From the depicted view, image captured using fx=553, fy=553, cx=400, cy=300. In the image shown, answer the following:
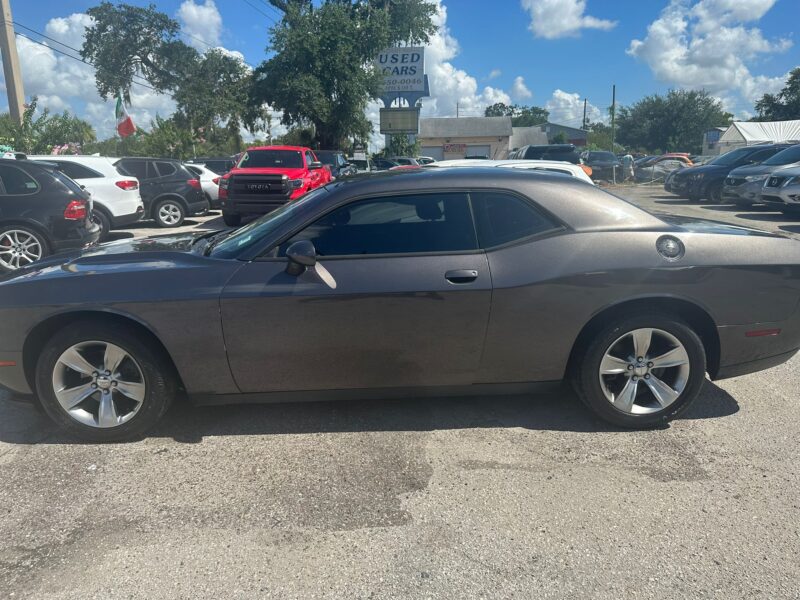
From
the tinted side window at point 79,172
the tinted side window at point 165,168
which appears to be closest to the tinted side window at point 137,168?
the tinted side window at point 165,168

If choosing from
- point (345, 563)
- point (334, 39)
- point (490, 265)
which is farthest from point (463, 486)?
point (334, 39)

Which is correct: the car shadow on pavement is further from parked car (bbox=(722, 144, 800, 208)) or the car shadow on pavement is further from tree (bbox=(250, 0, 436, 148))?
tree (bbox=(250, 0, 436, 148))

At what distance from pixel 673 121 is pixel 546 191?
227 feet

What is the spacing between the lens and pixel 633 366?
3344 millimetres

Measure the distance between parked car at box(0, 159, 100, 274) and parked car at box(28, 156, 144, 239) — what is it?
2424mm

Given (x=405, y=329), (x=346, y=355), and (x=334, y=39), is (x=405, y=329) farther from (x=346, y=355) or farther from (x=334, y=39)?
(x=334, y=39)

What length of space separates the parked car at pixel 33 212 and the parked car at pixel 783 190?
13.8 metres

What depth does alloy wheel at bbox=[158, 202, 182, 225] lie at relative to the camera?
13109mm

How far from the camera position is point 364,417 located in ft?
11.7

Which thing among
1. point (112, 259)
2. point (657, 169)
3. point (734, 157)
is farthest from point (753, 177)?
point (657, 169)

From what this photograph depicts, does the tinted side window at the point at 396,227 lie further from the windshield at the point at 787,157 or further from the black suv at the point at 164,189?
the windshield at the point at 787,157

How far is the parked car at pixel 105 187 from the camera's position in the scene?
34.5 feet

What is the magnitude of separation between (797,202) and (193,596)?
13953 mm

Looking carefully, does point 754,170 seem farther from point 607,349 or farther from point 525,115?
point 525,115
